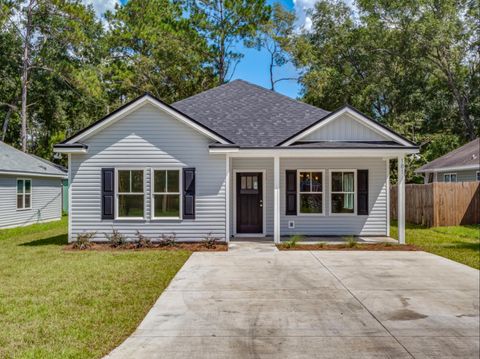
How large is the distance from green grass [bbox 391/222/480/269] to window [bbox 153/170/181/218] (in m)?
6.73

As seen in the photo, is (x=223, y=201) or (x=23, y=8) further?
(x=23, y=8)

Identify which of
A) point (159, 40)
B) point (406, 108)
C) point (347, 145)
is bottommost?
point (347, 145)

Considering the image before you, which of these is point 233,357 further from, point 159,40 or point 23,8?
point 23,8

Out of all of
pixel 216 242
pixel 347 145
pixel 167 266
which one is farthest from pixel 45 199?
pixel 347 145

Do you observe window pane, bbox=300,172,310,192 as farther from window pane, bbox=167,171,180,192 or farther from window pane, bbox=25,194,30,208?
window pane, bbox=25,194,30,208

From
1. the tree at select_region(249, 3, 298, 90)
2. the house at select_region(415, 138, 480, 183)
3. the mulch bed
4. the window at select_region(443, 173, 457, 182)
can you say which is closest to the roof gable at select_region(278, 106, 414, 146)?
the mulch bed

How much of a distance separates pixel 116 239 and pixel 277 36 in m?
22.3

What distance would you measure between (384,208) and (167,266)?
7.55 meters

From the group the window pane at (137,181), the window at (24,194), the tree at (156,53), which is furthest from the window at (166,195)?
the tree at (156,53)

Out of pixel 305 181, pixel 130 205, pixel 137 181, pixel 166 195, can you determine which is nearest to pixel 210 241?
pixel 166 195

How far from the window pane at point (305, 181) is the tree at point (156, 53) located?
54.5 feet

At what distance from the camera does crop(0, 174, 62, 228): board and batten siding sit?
15.9 m

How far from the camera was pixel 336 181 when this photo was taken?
12.7 m

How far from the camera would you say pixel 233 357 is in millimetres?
3949
